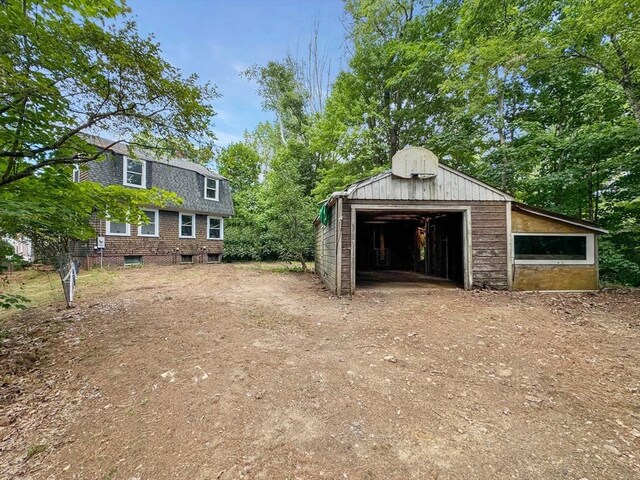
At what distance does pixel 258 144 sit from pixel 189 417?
28.4 meters

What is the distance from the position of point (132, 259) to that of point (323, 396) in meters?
14.6

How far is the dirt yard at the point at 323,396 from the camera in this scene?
2.04m

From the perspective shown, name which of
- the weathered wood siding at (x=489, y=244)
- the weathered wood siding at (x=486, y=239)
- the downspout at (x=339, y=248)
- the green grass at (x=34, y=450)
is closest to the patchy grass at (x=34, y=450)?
the green grass at (x=34, y=450)

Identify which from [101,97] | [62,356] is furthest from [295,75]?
[62,356]

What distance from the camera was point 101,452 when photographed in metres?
2.15

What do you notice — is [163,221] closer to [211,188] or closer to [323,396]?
[211,188]

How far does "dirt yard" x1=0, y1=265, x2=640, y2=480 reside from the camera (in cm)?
204

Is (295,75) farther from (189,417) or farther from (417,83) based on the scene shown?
(189,417)

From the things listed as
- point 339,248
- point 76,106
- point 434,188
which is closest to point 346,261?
point 339,248

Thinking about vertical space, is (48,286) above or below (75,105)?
below

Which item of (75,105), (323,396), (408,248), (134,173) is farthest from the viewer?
(408,248)

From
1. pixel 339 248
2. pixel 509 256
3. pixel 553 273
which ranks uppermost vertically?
pixel 339 248

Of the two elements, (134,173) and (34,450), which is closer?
(34,450)

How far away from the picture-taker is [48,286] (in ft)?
29.8
